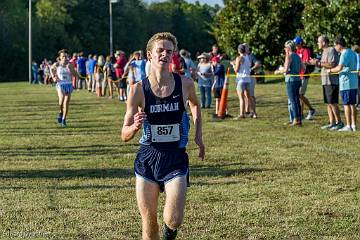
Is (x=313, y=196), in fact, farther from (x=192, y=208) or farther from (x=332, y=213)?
(x=192, y=208)

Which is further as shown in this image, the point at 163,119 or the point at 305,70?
the point at 305,70

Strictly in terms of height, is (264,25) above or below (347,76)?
above

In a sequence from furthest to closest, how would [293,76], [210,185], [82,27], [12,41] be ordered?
[82,27] < [12,41] < [293,76] < [210,185]

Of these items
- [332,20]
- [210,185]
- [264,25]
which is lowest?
[210,185]

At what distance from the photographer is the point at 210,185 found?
1023cm

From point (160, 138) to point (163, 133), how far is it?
53 millimetres

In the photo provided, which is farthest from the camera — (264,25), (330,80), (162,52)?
(264,25)

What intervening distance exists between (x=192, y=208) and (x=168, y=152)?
8.51 ft

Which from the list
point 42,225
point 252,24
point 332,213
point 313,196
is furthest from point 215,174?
point 252,24

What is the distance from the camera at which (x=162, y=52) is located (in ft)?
20.0

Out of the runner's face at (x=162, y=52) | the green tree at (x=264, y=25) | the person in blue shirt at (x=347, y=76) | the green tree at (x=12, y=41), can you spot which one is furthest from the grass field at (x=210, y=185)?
the green tree at (x=12, y=41)

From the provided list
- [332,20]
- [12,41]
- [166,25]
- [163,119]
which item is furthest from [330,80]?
[166,25]

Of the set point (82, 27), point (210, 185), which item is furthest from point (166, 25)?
point (210, 185)

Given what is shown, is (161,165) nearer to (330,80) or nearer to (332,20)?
(330,80)
